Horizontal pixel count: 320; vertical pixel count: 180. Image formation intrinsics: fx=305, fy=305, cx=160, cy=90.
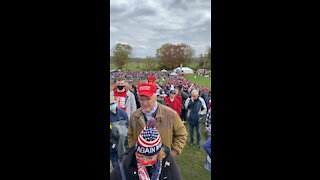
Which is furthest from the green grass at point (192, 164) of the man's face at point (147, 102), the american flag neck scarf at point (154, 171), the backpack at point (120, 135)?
the backpack at point (120, 135)

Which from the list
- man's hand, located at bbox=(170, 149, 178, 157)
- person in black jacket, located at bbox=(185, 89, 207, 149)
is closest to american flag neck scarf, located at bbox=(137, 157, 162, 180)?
man's hand, located at bbox=(170, 149, 178, 157)

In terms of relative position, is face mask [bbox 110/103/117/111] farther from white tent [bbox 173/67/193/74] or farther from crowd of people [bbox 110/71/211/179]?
white tent [bbox 173/67/193/74]

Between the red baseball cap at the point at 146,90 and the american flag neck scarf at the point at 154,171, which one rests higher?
the red baseball cap at the point at 146,90

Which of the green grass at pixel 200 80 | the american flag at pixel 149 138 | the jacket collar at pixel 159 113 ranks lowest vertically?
the american flag at pixel 149 138

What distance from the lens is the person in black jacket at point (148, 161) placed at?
2305 millimetres

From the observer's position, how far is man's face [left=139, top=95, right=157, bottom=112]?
7.72 ft

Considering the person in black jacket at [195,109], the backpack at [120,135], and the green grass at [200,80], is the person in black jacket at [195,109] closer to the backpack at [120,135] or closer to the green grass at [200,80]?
the green grass at [200,80]

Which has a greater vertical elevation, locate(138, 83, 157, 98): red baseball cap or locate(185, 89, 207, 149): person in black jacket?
locate(138, 83, 157, 98): red baseball cap

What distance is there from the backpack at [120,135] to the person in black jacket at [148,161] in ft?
0.21

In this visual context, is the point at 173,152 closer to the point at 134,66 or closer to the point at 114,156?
the point at 114,156

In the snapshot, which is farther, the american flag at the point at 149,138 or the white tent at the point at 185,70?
the white tent at the point at 185,70

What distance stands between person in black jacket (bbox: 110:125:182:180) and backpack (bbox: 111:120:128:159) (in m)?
0.06

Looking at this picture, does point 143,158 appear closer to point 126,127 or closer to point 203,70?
point 126,127
